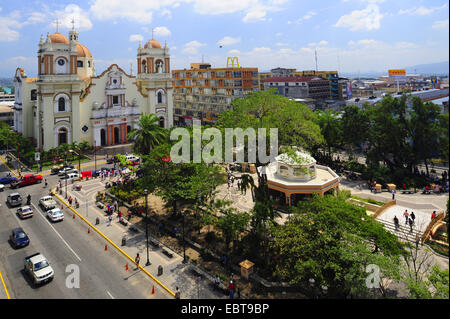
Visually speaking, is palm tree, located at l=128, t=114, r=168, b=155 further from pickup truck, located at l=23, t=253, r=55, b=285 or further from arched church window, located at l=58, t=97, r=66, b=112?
arched church window, located at l=58, t=97, r=66, b=112

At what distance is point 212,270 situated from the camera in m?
24.2

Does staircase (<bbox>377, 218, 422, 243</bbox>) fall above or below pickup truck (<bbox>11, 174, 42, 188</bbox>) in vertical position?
below

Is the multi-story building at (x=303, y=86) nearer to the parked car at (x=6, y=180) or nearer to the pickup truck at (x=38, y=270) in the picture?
the parked car at (x=6, y=180)

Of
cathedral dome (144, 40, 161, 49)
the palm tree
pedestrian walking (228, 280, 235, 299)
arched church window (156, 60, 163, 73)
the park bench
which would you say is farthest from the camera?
arched church window (156, 60, 163, 73)

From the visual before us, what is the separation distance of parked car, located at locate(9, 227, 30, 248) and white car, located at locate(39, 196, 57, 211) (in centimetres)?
706

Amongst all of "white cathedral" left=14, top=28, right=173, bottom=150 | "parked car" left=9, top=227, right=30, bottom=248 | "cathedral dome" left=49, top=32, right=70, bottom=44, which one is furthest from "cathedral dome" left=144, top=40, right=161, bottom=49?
"parked car" left=9, top=227, right=30, bottom=248

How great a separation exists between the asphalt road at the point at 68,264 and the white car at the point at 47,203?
1286 millimetres

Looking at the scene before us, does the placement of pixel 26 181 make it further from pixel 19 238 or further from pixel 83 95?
pixel 83 95

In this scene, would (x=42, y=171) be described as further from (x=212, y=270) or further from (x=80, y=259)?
(x=212, y=270)

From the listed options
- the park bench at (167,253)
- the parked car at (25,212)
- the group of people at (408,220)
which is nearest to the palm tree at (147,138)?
the parked car at (25,212)

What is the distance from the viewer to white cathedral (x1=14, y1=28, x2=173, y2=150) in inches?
2212

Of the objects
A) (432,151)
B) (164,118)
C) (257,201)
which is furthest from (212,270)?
(164,118)

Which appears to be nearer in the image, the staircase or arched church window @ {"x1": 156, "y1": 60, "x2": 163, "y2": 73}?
the staircase

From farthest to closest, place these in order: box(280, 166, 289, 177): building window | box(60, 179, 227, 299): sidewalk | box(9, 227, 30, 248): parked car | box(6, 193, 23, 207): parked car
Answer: box(6, 193, 23, 207): parked car < box(280, 166, 289, 177): building window < box(9, 227, 30, 248): parked car < box(60, 179, 227, 299): sidewalk
